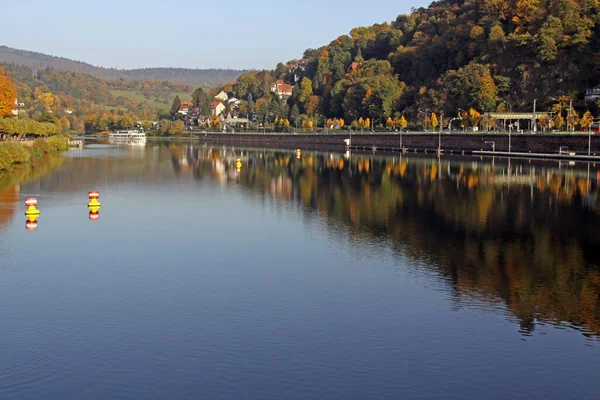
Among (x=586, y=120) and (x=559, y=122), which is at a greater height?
(x=586, y=120)

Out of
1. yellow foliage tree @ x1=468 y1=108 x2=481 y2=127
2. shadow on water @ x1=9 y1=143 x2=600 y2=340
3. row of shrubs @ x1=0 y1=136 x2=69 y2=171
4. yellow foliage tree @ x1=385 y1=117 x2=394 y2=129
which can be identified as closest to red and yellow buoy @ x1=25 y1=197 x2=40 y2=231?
shadow on water @ x1=9 y1=143 x2=600 y2=340

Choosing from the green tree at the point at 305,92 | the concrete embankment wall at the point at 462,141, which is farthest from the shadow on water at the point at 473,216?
the green tree at the point at 305,92

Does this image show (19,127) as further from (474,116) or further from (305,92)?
(305,92)

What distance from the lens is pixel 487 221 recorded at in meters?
33.4

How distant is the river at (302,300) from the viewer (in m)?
14.0

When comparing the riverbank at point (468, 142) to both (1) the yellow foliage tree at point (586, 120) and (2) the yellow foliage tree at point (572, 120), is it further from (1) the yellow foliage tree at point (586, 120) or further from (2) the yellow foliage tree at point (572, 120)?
(2) the yellow foliage tree at point (572, 120)

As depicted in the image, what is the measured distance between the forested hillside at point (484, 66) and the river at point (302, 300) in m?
71.8

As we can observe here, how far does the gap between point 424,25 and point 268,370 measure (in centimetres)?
16083

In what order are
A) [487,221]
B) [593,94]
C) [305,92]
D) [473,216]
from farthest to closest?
[305,92] < [593,94] < [473,216] < [487,221]

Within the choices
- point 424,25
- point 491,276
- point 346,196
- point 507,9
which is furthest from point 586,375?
point 424,25

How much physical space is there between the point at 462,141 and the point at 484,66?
22812mm

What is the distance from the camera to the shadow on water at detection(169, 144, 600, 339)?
66.3ft

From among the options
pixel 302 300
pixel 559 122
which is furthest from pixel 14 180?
pixel 559 122

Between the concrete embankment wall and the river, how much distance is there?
4429 cm
